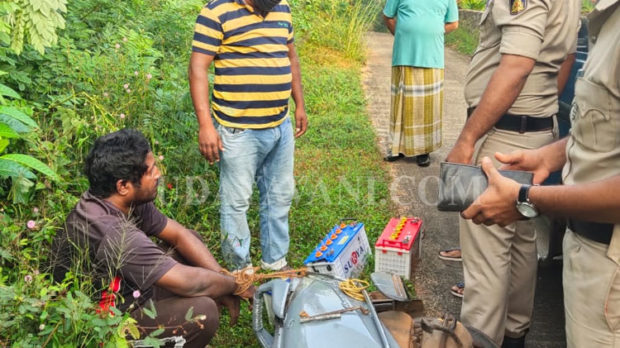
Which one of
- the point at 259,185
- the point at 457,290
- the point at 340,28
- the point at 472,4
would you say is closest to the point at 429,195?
the point at 457,290

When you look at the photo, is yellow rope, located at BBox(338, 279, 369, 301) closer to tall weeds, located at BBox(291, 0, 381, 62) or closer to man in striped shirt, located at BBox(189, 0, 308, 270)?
man in striped shirt, located at BBox(189, 0, 308, 270)

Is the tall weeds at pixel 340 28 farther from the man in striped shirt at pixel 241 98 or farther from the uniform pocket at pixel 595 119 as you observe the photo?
the uniform pocket at pixel 595 119

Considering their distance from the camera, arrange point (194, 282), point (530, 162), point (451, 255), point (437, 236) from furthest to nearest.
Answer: point (437, 236) → point (451, 255) → point (194, 282) → point (530, 162)

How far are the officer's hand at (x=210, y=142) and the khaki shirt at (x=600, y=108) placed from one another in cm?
211

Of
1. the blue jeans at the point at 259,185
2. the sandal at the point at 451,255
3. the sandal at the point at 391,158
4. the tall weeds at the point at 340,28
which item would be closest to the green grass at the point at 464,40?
the tall weeds at the point at 340,28

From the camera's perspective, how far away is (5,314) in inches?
84.7

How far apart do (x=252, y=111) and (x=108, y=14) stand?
73.2 inches

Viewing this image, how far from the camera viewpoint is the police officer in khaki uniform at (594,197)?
1.87 metres

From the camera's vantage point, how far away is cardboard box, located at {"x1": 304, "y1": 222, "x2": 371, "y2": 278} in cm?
363

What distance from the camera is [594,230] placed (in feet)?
6.47

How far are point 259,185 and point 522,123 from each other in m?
1.72

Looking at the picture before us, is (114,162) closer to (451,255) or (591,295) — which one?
(591,295)

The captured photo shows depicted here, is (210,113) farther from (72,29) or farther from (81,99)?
(72,29)

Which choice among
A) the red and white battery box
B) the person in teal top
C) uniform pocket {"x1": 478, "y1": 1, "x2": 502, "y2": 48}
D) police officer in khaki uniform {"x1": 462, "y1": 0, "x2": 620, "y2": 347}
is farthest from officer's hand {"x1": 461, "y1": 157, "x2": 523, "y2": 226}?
the person in teal top
